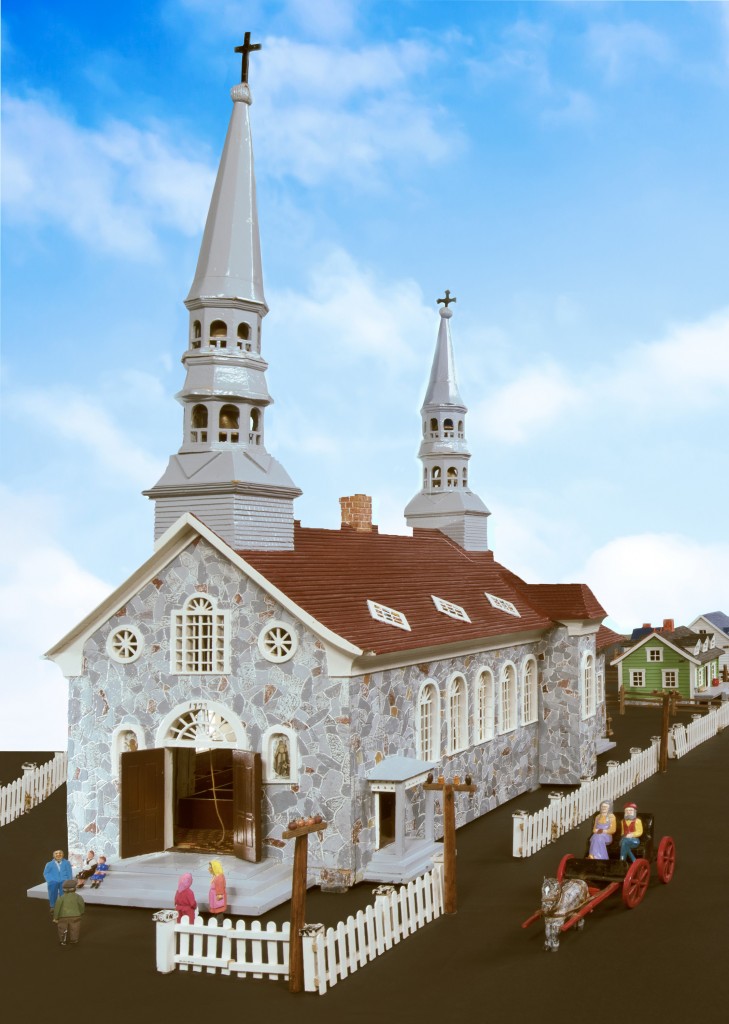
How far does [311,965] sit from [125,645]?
886cm

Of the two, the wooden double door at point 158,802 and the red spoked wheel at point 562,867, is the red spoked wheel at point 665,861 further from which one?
the wooden double door at point 158,802

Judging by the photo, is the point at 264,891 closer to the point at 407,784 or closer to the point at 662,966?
the point at 407,784

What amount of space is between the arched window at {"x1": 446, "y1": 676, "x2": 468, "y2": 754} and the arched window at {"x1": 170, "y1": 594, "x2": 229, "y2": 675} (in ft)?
20.6

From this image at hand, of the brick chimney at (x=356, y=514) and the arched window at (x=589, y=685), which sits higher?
the brick chimney at (x=356, y=514)

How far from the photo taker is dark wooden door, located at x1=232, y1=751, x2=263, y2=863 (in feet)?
68.0

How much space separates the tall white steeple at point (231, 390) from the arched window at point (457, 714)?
217 inches

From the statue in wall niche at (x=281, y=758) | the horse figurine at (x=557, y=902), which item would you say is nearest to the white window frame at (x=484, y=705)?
the statue in wall niche at (x=281, y=758)

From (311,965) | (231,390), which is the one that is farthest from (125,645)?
(311,965)

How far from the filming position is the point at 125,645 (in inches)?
879

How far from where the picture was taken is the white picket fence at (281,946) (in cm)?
1570

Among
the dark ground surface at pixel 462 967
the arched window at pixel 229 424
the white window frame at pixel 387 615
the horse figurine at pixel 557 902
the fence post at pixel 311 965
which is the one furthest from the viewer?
the white window frame at pixel 387 615

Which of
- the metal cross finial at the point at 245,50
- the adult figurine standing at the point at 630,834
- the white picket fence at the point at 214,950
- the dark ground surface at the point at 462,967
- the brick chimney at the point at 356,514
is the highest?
the metal cross finial at the point at 245,50

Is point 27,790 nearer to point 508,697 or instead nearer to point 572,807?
point 508,697

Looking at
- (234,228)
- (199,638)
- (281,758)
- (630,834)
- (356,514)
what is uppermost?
(234,228)
